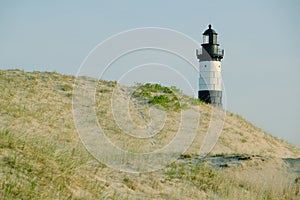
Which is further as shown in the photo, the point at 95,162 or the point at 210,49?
the point at 210,49

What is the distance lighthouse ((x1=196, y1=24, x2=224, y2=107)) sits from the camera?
42.7 metres

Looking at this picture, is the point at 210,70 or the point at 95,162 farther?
the point at 210,70

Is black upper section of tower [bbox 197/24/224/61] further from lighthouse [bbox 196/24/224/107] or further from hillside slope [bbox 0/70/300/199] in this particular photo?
hillside slope [bbox 0/70/300/199]

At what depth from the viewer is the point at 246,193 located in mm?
12789

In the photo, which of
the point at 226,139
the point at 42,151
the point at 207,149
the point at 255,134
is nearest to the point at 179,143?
the point at 207,149

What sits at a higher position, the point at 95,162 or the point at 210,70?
the point at 210,70

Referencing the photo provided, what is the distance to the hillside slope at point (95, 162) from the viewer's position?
9.66 m

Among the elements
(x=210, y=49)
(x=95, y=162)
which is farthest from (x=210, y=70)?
(x=95, y=162)

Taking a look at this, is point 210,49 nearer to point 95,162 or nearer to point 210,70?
point 210,70

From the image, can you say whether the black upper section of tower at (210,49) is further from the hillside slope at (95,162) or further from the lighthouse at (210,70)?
the hillside slope at (95,162)

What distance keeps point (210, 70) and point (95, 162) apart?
107ft

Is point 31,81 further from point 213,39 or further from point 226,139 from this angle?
point 213,39

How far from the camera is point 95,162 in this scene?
12.8 m

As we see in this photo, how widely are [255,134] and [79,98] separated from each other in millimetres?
13237
